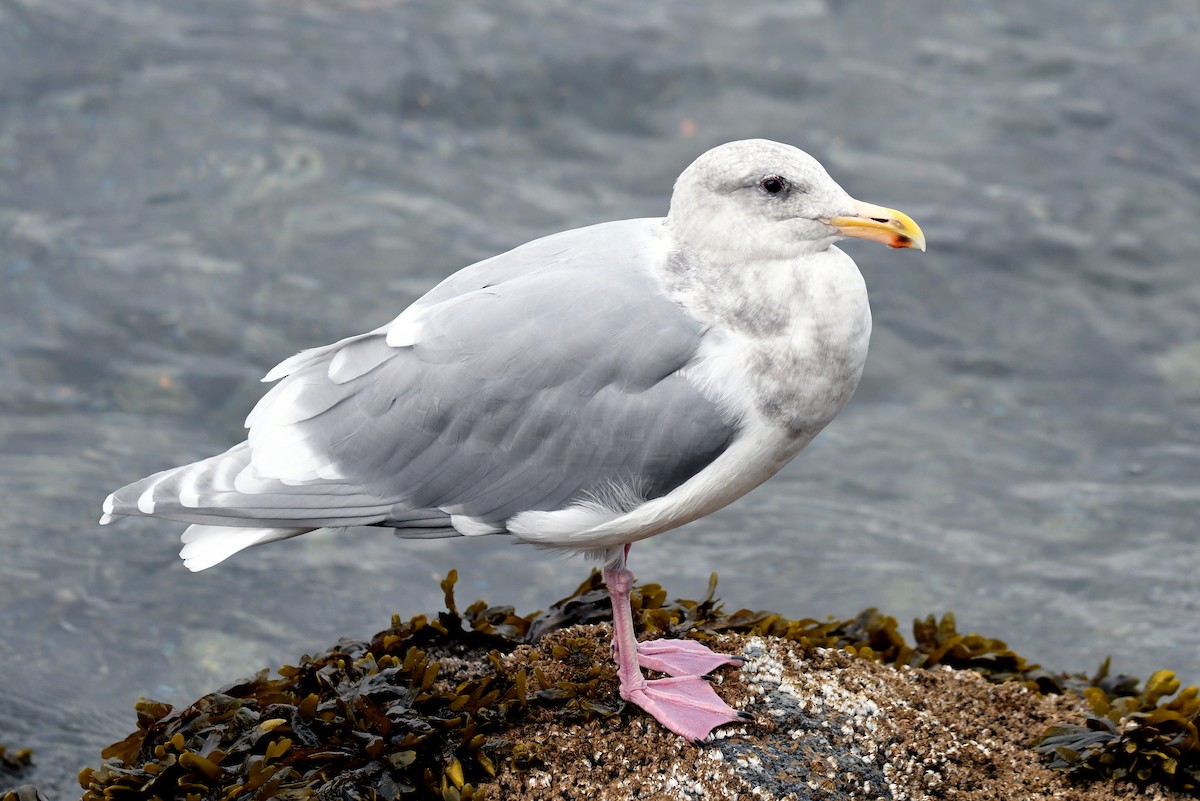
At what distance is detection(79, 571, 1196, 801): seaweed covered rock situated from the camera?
4.41m

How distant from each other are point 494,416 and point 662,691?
1098 mm

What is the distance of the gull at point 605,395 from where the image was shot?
4.44 metres

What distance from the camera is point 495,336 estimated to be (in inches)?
180

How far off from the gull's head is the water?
378 cm

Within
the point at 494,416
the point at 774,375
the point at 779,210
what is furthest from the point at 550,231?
the point at 774,375

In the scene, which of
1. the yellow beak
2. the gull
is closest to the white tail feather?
the gull

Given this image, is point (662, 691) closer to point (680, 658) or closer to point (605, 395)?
point (680, 658)

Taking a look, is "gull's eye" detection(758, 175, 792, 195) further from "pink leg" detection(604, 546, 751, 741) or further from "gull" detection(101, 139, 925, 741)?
"pink leg" detection(604, 546, 751, 741)

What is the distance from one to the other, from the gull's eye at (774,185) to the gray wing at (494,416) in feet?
1.50

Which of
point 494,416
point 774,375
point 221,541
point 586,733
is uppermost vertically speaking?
point 774,375

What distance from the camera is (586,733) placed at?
4.58 m

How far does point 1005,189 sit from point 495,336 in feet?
24.2

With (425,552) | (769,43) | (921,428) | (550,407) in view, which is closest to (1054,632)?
(921,428)

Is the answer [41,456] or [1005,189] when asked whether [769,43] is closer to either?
[1005,189]
